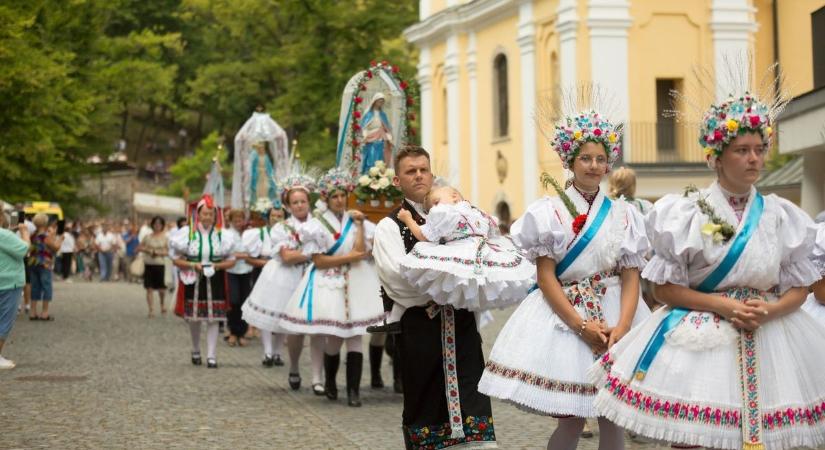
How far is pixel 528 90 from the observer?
1453 inches

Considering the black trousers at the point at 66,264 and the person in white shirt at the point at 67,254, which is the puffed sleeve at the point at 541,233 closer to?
the person in white shirt at the point at 67,254

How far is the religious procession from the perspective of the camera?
19.4 feet

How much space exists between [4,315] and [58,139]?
14.4 meters

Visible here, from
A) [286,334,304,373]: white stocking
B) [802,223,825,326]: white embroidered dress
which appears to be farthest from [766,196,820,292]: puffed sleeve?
[286,334,304,373]: white stocking

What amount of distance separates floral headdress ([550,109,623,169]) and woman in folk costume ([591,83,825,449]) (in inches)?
37.2

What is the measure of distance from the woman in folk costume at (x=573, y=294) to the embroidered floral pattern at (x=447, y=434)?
0.82 meters

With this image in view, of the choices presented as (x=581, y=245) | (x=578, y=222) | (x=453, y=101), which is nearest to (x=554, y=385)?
(x=581, y=245)

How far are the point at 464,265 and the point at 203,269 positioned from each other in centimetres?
846

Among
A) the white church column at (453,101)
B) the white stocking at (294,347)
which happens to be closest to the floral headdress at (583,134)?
the white stocking at (294,347)

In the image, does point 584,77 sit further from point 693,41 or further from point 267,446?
point 267,446

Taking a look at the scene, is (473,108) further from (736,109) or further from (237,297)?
(736,109)

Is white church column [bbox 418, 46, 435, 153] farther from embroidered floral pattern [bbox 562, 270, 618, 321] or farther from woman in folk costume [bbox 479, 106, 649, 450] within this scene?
embroidered floral pattern [bbox 562, 270, 618, 321]

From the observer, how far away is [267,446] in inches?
382

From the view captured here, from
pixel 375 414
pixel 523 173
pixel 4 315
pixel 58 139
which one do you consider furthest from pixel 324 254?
pixel 523 173
